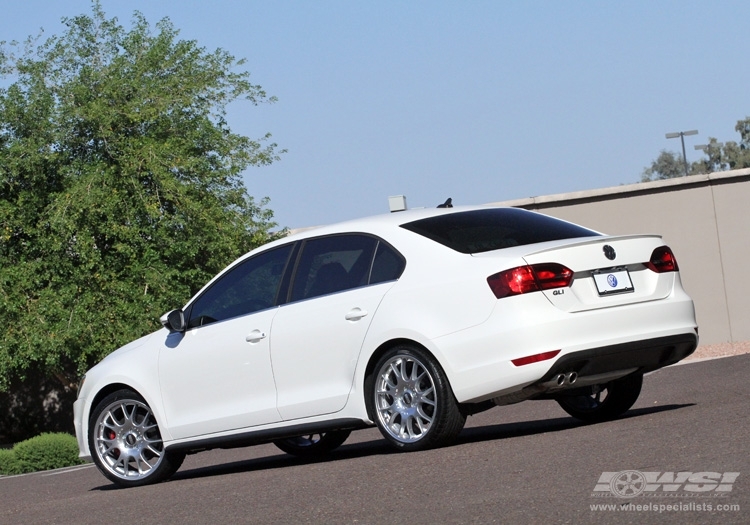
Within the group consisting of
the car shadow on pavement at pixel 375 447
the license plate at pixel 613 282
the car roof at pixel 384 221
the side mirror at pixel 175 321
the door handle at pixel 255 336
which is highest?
the car roof at pixel 384 221

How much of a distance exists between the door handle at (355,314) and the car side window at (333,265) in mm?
247

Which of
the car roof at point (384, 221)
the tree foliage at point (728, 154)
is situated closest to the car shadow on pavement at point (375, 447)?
the car roof at point (384, 221)

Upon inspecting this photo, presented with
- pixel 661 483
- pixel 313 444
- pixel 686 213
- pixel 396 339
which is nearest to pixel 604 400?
pixel 396 339

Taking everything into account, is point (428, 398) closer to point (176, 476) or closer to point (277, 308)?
point (277, 308)

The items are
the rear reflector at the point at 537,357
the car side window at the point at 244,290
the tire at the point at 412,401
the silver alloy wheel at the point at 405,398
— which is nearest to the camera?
the rear reflector at the point at 537,357

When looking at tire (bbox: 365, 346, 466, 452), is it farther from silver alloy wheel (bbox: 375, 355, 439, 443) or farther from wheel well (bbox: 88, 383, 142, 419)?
wheel well (bbox: 88, 383, 142, 419)

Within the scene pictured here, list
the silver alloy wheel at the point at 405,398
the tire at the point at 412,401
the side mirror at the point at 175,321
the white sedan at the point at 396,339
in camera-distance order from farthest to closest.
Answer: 1. the side mirror at the point at 175,321
2. the silver alloy wheel at the point at 405,398
3. the tire at the point at 412,401
4. the white sedan at the point at 396,339

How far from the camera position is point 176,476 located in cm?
1027

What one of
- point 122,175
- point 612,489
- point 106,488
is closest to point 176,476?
point 106,488

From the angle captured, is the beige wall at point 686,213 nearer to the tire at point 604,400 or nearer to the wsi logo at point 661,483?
the tire at point 604,400

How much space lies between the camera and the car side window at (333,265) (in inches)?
345

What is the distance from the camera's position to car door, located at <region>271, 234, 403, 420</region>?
8523 millimetres

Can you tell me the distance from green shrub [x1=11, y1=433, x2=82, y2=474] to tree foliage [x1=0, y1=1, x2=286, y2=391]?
3691mm

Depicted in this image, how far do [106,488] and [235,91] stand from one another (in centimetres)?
1497
